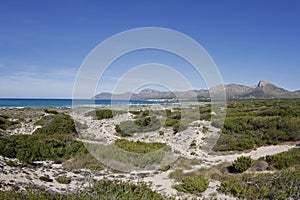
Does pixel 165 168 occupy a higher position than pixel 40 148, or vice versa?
pixel 40 148

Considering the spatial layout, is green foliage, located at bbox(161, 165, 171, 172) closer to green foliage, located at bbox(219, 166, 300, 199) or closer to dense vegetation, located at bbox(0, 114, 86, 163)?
green foliage, located at bbox(219, 166, 300, 199)

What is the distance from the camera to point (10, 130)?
16156 mm

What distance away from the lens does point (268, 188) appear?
20.1 feet

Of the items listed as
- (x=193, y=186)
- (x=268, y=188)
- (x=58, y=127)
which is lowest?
(x=193, y=186)

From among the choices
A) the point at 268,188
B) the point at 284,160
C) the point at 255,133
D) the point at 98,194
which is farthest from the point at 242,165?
the point at 255,133

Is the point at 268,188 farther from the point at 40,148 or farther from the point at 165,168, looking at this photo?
the point at 40,148

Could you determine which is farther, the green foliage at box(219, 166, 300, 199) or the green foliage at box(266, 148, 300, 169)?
the green foliage at box(266, 148, 300, 169)

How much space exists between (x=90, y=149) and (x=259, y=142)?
8648mm

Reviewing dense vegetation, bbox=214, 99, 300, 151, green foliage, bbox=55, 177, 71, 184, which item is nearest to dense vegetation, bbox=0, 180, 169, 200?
green foliage, bbox=55, 177, 71, 184

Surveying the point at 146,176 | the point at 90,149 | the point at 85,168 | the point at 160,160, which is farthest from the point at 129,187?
the point at 90,149

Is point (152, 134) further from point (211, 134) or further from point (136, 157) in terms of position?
point (136, 157)

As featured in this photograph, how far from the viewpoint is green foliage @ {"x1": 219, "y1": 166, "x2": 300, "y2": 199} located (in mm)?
5731

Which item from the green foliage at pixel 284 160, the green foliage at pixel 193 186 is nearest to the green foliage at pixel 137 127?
the green foliage at pixel 284 160

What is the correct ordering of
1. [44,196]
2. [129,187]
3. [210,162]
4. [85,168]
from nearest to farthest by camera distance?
[44,196] < [129,187] < [85,168] < [210,162]
